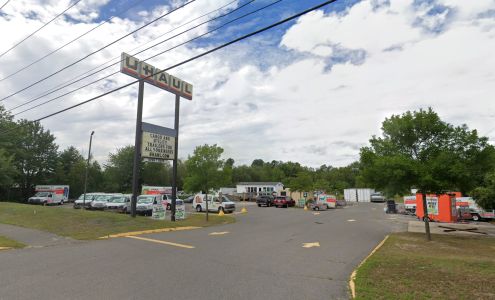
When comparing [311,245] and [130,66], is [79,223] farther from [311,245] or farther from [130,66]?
[311,245]

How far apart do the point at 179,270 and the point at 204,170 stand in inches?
683

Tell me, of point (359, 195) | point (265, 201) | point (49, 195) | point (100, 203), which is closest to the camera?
point (100, 203)

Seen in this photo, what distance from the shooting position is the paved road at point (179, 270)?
6.54m

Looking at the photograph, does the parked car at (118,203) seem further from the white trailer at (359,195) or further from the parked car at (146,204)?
the white trailer at (359,195)

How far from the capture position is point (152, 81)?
2169 centimetres

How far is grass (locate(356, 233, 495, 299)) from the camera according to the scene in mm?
6445

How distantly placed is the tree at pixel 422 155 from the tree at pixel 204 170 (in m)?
11.7

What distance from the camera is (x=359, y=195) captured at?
2746 inches

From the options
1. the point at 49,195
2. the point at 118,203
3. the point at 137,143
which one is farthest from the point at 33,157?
the point at 137,143

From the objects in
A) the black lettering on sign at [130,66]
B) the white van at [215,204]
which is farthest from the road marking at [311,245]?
the white van at [215,204]

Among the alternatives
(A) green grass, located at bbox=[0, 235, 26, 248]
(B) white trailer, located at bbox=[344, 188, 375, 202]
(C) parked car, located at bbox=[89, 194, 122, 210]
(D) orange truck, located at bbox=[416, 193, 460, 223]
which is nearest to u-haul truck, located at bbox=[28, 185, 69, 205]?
(C) parked car, located at bbox=[89, 194, 122, 210]

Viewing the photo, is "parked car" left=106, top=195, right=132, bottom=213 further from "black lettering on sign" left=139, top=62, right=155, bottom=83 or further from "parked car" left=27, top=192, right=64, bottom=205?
"parked car" left=27, top=192, right=64, bottom=205

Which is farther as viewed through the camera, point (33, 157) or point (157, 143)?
point (33, 157)

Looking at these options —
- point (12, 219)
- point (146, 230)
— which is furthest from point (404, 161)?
point (12, 219)
